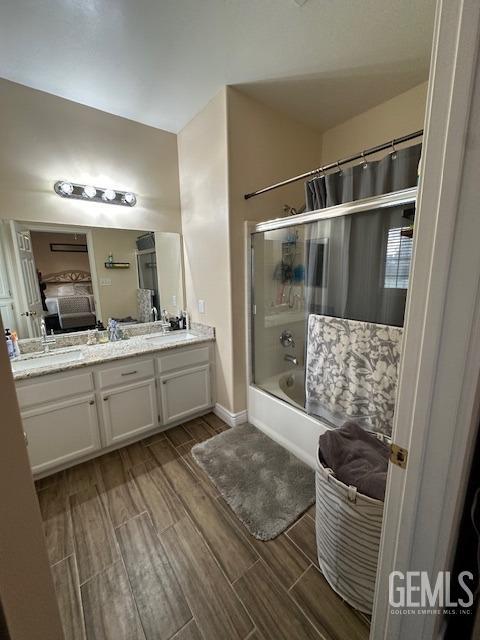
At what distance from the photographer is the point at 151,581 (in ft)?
4.03

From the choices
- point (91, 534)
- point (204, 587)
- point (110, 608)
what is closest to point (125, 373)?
point (91, 534)

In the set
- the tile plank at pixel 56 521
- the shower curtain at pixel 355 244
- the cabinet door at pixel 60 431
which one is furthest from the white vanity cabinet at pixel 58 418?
the shower curtain at pixel 355 244

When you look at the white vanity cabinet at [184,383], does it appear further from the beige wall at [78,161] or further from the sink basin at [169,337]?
the beige wall at [78,161]

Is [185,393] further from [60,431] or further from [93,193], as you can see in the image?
[93,193]

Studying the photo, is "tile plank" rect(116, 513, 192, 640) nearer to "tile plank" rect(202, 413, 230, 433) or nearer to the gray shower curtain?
"tile plank" rect(202, 413, 230, 433)

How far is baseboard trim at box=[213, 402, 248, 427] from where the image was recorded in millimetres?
2416

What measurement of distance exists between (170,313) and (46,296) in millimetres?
1105

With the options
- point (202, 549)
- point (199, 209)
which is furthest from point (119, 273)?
point (202, 549)

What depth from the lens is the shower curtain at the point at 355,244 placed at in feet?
5.25

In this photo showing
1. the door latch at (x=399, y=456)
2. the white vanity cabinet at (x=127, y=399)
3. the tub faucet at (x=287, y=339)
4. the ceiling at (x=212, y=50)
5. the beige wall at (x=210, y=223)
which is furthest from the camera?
the tub faucet at (x=287, y=339)

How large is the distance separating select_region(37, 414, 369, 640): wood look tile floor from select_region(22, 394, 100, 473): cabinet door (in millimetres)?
173

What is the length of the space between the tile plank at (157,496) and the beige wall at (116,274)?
1.38m

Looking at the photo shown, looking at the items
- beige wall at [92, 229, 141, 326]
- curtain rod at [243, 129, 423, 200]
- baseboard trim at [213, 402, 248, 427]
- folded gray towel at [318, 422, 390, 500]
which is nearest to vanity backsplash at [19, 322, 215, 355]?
beige wall at [92, 229, 141, 326]

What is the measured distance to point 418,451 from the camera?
66 cm
